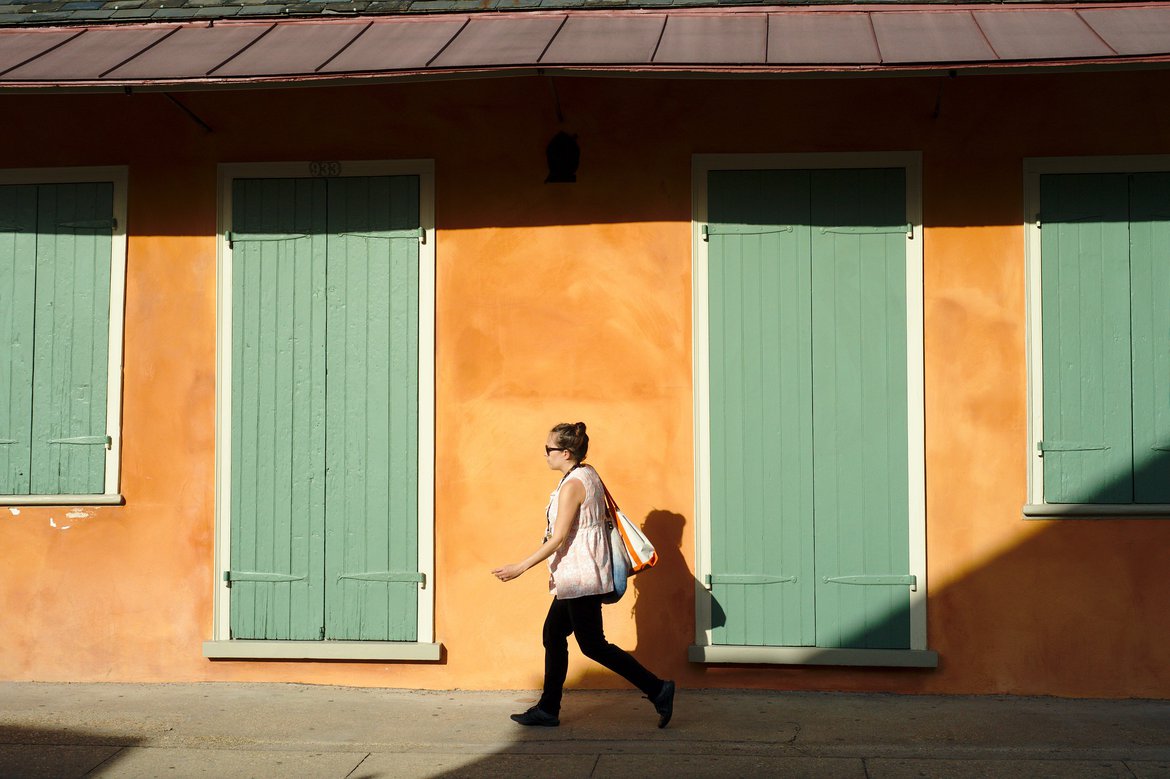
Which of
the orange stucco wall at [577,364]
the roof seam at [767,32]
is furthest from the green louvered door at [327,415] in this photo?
the roof seam at [767,32]

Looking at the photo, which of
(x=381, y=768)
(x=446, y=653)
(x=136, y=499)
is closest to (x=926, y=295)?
(x=446, y=653)

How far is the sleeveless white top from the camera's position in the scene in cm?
562

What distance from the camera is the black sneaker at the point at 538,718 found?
5914mm

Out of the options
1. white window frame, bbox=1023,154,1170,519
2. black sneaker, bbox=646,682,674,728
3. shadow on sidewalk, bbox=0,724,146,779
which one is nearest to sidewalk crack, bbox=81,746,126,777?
shadow on sidewalk, bbox=0,724,146,779

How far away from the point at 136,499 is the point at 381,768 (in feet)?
7.95

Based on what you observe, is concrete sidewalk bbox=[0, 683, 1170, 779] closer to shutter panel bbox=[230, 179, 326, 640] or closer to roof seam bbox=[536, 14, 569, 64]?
shutter panel bbox=[230, 179, 326, 640]

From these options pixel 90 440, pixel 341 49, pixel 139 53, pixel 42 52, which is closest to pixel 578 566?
pixel 341 49

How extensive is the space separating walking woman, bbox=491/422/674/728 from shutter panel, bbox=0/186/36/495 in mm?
3030

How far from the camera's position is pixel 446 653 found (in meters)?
6.71

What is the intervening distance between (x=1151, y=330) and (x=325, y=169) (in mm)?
4411

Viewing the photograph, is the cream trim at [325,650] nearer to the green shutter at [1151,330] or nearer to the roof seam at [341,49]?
the roof seam at [341,49]

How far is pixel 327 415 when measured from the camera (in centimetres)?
679

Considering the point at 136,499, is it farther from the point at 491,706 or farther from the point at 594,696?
the point at 594,696

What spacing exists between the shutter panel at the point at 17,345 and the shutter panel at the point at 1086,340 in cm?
543
